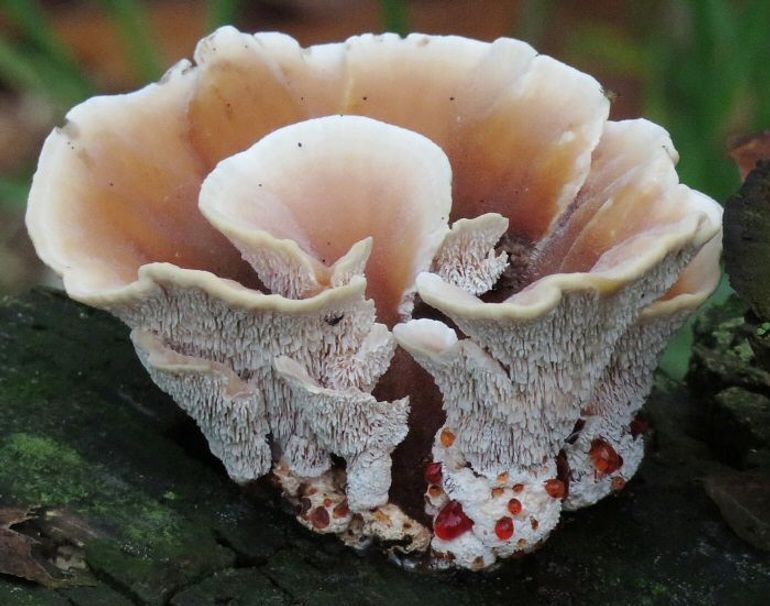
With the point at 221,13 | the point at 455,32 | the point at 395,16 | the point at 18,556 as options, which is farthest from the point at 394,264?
the point at 455,32

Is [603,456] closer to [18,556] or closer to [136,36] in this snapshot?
[18,556]

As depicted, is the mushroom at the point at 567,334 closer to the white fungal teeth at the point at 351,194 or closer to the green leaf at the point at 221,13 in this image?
the white fungal teeth at the point at 351,194

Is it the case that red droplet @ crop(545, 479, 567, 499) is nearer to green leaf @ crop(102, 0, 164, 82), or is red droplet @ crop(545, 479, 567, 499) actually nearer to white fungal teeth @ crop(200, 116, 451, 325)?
white fungal teeth @ crop(200, 116, 451, 325)

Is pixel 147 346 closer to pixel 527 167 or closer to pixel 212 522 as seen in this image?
pixel 212 522

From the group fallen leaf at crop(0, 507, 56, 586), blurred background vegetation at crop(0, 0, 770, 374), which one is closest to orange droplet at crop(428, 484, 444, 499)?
fallen leaf at crop(0, 507, 56, 586)

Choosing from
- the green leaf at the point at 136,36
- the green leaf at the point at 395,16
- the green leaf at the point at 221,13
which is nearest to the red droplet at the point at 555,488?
the green leaf at the point at 395,16
